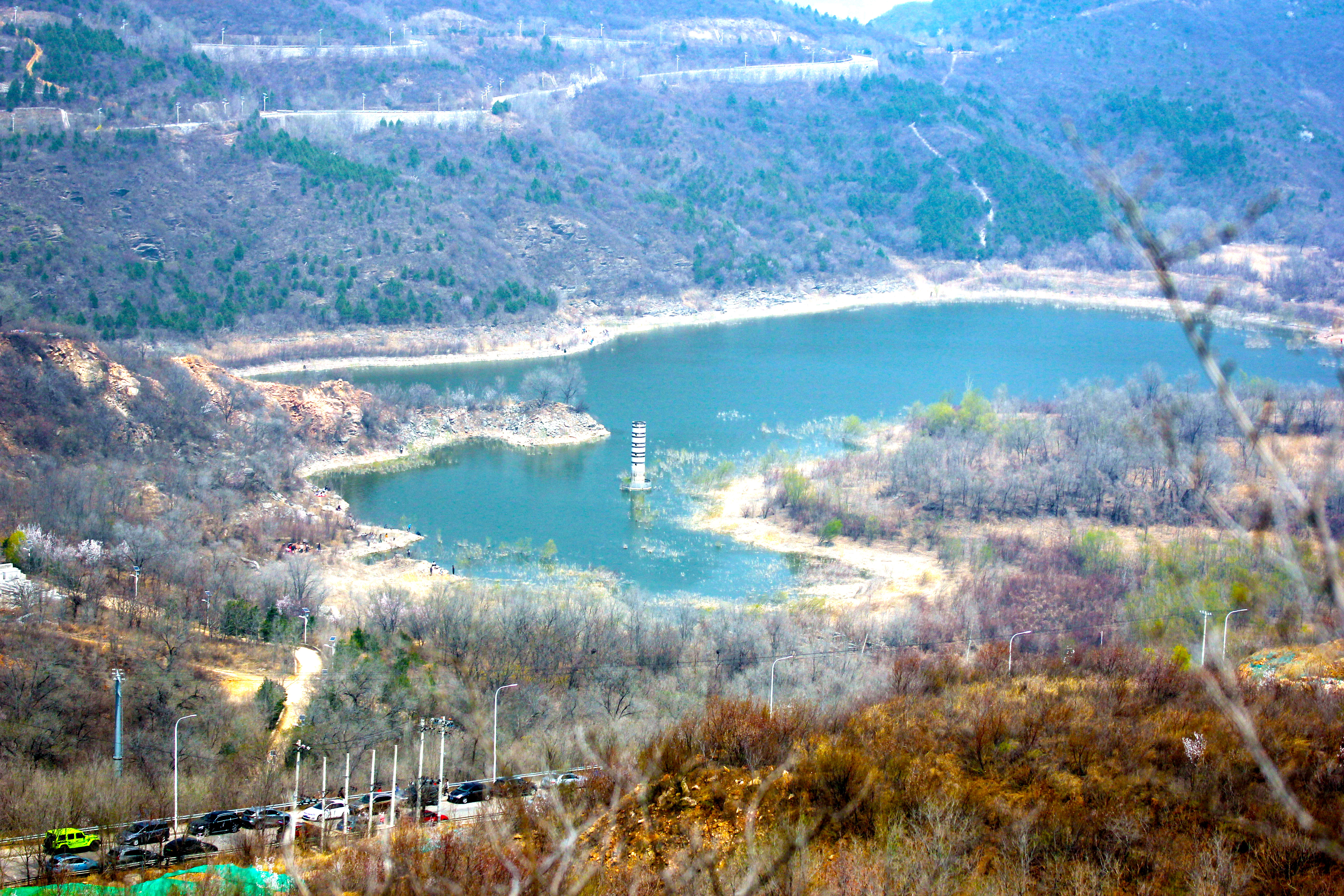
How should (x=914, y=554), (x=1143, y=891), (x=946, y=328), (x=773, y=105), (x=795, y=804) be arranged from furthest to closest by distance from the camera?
(x=773, y=105), (x=946, y=328), (x=914, y=554), (x=795, y=804), (x=1143, y=891)

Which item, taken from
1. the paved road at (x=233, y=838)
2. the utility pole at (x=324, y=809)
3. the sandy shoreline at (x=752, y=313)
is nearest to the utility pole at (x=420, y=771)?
the paved road at (x=233, y=838)

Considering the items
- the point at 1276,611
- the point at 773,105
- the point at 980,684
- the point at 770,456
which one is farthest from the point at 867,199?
the point at 980,684

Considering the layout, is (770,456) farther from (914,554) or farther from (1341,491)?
(1341,491)

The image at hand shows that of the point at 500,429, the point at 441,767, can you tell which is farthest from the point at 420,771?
the point at 500,429

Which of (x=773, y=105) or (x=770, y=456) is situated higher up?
(x=773, y=105)

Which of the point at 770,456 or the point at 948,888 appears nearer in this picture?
the point at 948,888

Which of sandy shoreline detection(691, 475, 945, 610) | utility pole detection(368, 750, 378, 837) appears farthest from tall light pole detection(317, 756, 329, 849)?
sandy shoreline detection(691, 475, 945, 610)

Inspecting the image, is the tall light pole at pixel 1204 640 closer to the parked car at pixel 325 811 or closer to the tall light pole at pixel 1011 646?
the tall light pole at pixel 1011 646
